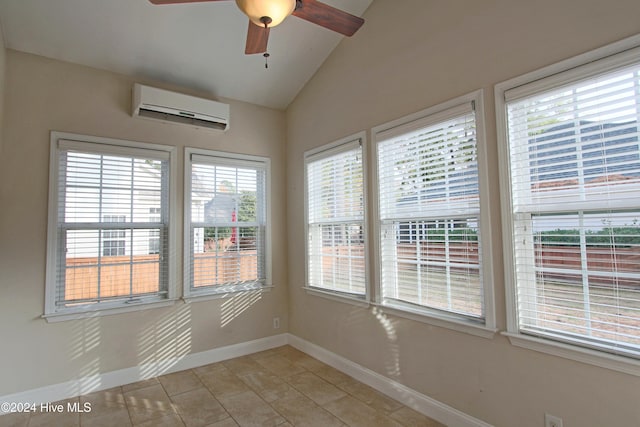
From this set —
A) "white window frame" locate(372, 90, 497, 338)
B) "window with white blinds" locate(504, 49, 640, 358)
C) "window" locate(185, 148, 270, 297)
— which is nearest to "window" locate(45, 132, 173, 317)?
"window" locate(185, 148, 270, 297)

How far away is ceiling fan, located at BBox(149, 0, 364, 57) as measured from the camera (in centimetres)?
156

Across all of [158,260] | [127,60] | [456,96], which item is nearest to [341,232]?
[456,96]

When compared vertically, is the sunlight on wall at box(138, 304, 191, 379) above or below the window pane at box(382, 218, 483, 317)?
below

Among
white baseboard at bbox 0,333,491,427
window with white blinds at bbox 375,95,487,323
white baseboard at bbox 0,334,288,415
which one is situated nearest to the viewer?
window with white blinds at bbox 375,95,487,323

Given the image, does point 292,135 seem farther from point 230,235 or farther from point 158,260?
point 158,260

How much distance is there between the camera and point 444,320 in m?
2.40

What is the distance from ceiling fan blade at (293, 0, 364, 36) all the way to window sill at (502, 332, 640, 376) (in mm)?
2027

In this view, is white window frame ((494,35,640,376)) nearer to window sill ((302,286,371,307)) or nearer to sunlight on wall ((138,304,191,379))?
window sill ((302,286,371,307))

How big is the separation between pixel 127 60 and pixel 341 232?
2558mm

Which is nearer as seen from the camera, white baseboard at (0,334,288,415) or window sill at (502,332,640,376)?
window sill at (502,332,640,376)

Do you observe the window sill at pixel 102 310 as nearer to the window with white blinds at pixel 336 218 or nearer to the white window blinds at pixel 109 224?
the white window blinds at pixel 109 224

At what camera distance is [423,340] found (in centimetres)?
256

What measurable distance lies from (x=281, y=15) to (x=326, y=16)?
1.09ft

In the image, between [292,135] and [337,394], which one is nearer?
[337,394]
